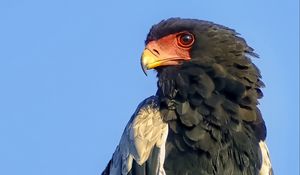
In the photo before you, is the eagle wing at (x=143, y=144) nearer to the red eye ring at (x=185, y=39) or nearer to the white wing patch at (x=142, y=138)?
the white wing patch at (x=142, y=138)

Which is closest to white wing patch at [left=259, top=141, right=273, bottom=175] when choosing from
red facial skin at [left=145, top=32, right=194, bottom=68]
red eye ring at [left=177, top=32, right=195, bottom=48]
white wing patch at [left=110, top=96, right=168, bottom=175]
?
white wing patch at [left=110, top=96, right=168, bottom=175]

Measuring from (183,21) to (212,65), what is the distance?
756 millimetres

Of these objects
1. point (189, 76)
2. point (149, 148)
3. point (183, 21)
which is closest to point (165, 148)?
point (149, 148)

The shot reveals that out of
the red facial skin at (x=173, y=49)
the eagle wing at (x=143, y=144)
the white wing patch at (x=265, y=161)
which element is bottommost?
the white wing patch at (x=265, y=161)

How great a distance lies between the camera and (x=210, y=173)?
451 inches

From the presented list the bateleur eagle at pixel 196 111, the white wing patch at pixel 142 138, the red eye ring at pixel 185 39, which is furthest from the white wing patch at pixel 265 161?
the red eye ring at pixel 185 39

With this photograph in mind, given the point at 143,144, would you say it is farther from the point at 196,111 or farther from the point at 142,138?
the point at 196,111

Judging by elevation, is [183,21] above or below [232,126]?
above

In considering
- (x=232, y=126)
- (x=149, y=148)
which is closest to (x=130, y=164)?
(x=149, y=148)

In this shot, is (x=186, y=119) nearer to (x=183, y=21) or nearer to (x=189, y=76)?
(x=189, y=76)

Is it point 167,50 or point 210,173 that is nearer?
point 210,173

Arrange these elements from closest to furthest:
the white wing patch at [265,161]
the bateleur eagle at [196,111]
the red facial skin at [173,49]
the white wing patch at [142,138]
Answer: the bateleur eagle at [196,111] < the white wing patch at [142,138] < the white wing patch at [265,161] < the red facial skin at [173,49]

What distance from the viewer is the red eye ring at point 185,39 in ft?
40.7

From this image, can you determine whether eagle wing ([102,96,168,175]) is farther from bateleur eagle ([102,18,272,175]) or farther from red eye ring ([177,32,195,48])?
red eye ring ([177,32,195,48])
